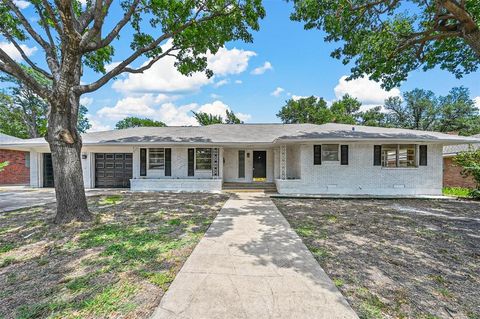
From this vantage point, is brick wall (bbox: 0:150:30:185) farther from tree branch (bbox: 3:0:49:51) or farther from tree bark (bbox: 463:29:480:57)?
tree bark (bbox: 463:29:480:57)

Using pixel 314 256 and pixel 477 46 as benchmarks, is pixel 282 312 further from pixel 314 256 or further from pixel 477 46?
pixel 477 46

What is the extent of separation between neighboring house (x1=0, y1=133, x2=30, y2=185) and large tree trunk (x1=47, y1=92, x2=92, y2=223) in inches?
605

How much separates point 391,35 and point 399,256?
327 inches

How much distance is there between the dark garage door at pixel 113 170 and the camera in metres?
13.3

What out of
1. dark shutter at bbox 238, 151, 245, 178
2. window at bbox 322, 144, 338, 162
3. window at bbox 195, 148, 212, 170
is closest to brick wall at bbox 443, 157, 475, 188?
window at bbox 322, 144, 338, 162

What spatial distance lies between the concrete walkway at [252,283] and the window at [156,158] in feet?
28.5

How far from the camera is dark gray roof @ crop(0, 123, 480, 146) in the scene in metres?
10.1

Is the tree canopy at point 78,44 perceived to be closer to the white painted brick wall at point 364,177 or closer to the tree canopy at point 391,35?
the tree canopy at point 391,35

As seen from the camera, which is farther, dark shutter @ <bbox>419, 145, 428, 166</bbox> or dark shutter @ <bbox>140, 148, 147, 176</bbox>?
dark shutter @ <bbox>140, 148, 147, 176</bbox>

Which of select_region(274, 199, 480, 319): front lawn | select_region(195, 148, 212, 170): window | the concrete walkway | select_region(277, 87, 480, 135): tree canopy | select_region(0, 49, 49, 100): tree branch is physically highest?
select_region(277, 87, 480, 135): tree canopy

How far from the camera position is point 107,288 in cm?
285

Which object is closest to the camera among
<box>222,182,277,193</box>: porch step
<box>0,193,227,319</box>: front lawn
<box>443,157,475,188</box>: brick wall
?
<box>0,193,227,319</box>: front lawn

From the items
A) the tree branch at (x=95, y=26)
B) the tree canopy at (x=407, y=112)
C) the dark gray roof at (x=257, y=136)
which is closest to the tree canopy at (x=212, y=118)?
the tree canopy at (x=407, y=112)

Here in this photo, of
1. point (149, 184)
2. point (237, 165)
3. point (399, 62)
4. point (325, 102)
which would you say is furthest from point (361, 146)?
point (325, 102)
